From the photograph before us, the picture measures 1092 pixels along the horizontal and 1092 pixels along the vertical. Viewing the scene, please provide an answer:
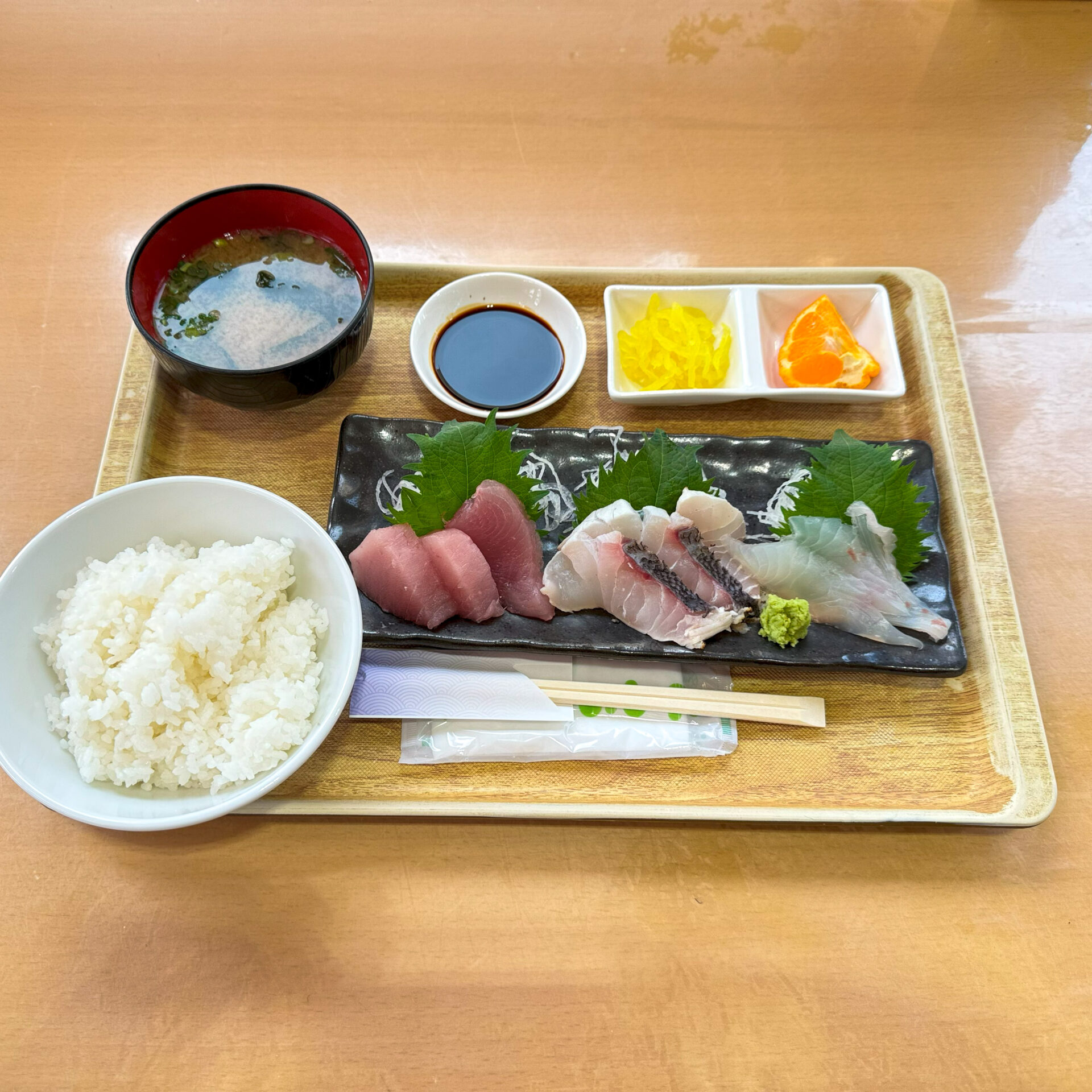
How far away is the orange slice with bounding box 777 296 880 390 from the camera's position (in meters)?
2.22

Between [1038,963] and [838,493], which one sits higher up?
[838,493]

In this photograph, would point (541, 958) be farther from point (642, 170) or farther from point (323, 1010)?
point (642, 170)

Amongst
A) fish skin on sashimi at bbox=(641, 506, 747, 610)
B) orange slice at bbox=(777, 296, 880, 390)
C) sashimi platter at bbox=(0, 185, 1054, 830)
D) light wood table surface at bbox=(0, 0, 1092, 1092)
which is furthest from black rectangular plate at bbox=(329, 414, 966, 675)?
light wood table surface at bbox=(0, 0, 1092, 1092)

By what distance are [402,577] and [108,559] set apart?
0.66 m

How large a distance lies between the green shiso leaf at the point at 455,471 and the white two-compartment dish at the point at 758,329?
1.34 ft

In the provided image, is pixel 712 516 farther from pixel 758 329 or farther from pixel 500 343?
pixel 500 343

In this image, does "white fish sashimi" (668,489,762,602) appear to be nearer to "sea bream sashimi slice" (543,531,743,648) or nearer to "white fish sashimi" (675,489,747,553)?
"white fish sashimi" (675,489,747,553)

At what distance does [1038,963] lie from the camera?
5.52ft

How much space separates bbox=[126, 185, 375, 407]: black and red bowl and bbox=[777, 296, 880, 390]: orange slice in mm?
1260

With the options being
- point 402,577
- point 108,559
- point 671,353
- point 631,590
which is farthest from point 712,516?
point 108,559

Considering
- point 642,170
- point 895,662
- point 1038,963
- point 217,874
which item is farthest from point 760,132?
point 217,874

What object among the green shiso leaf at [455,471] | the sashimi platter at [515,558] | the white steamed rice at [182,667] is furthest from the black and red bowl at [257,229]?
the white steamed rice at [182,667]

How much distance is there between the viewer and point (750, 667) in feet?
6.27

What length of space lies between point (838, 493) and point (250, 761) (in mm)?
1577
